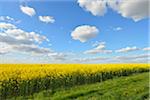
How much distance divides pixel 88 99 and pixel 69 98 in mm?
1332

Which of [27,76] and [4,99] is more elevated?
[27,76]

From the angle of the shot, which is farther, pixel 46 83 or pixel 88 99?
pixel 46 83

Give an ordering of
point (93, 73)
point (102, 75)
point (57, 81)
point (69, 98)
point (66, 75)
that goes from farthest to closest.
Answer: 1. point (102, 75)
2. point (93, 73)
3. point (66, 75)
4. point (57, 81)
5. point (69, 98)

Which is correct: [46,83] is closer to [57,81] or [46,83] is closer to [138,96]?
[57,81]

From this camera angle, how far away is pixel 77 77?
65.2ft

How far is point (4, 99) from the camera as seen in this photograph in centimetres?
1398

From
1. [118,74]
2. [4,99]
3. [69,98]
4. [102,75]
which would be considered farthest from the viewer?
→ [118,74]

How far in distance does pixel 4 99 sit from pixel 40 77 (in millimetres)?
2975

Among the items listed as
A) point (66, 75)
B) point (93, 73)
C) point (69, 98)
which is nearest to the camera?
point (69, 98)

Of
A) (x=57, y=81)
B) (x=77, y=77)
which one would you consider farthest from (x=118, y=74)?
→ (x=57, y=81)

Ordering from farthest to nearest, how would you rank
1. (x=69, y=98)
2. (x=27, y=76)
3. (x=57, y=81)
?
1. (x=57, y=81)
2. (x=27, y=76)
3. (x=69, y=98)

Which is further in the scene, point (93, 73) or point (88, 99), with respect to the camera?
point (93, 73)

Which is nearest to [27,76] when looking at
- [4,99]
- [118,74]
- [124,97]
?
[4,99]

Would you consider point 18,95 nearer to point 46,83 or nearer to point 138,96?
point 46,83
